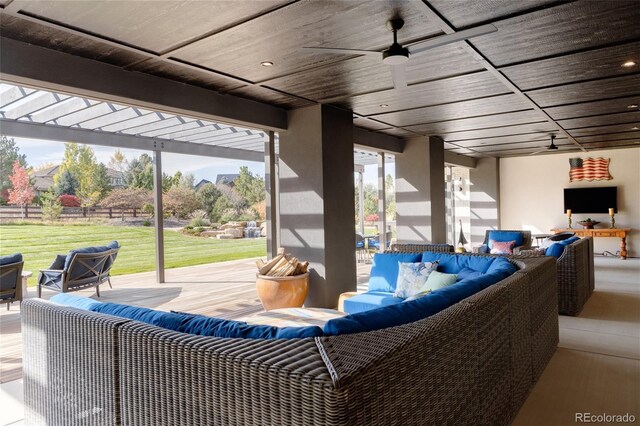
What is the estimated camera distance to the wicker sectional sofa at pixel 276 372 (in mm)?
1187

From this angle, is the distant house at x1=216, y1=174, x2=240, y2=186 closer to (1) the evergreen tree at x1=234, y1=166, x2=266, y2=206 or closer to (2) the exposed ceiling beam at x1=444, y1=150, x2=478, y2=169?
(1) the evergreen tree at x1=234, y1=166, x2=266, y2=206

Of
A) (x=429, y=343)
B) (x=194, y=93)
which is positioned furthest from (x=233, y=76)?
(x=429, y=343)

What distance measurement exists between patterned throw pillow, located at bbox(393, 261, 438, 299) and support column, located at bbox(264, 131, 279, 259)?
2184 mm

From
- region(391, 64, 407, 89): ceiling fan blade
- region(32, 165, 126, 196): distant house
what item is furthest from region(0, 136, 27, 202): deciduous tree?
region(391, 64, 407, 89): ceiling fan blade

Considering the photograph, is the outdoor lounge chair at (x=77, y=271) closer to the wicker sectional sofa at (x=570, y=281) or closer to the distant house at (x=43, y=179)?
the distant house at (x=43, y=179)

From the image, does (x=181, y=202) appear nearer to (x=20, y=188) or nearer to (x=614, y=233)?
(x=20, y=188)

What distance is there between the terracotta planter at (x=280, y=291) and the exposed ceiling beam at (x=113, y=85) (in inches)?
75.5

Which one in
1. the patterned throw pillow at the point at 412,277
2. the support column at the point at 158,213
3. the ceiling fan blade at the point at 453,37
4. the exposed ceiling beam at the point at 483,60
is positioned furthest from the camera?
the support column at the point at 158,213

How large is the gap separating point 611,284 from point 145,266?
298 inches

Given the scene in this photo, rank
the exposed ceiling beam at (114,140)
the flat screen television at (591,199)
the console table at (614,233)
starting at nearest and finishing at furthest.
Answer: the exposed ceiling beam at (114,140)
the console table at (614,233)
the flat screen television at (591,199)

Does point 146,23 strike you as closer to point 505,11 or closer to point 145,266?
point 505,11

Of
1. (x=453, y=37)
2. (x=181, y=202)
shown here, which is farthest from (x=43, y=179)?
(x=453, y=37)

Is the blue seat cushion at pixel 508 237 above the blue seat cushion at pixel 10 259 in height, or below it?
below

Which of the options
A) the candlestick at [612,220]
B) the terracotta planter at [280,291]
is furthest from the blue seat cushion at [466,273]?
the candlestick at [612,220]
